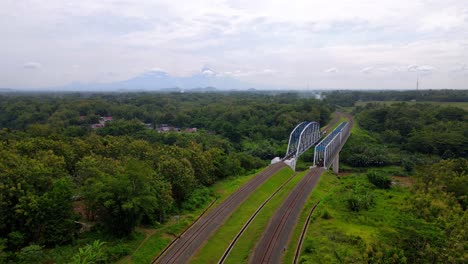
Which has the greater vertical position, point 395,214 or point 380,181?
point 395,214

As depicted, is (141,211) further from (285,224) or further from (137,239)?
(285,224)

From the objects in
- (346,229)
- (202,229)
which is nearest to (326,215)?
(346,229)

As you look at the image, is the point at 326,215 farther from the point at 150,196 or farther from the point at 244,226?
the point at 150,196

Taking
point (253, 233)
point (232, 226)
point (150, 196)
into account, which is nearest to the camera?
point (150, 196)

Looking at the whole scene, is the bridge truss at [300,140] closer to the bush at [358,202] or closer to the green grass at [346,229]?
the green grass at [346,229]

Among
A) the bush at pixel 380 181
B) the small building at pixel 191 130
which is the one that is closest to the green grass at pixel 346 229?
the bush at pixel 380 181

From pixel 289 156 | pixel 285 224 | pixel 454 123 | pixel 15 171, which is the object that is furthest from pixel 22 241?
pixel 454 123
